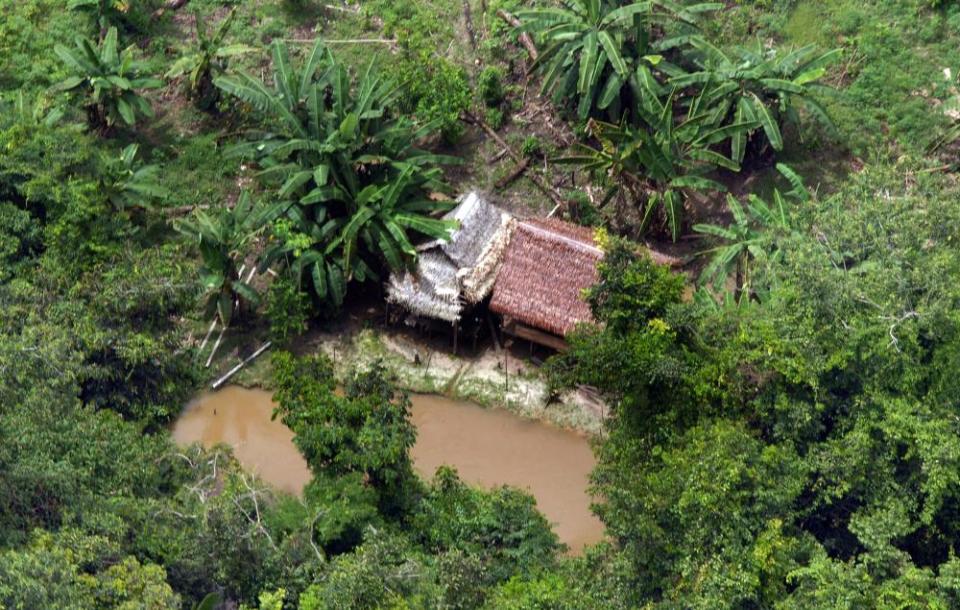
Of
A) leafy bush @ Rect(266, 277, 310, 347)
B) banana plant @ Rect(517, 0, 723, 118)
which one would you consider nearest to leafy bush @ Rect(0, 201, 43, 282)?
leafy bush @ Rect(266, 277, 310, 347)

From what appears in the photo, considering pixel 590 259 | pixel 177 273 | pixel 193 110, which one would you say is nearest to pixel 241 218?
pixel 177 273

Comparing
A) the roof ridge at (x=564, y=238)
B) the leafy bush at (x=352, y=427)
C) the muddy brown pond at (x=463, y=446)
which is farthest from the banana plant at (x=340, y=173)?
the leafy bush at (x=352, y=427)

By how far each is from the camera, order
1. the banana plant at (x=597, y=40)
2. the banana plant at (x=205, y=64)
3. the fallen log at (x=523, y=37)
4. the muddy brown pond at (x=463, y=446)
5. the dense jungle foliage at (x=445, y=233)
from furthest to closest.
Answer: the fallen log at (x=523, y=37) → the banana plant at (x=205, y=64) → the banana plant at (x=597, y=40) → the muddy brown pond at (x=463, y=446) → the dense jungle foliage at (x=445, y=233)

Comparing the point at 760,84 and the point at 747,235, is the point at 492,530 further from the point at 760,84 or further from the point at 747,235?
the point at 760,84

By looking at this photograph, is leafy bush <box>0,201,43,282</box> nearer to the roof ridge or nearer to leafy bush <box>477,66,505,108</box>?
the roof ridge

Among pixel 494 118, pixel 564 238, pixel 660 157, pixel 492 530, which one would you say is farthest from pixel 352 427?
pixel 494 118

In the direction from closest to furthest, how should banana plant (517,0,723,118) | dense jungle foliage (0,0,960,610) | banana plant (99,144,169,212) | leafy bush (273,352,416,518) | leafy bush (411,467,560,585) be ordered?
dense jungle foliage (0,0,960,610), leafy bush (411,467,560,585), leafy bush (273,352,416,518), banana plant (517,0,723,118), banana plant (99,144,169,212)

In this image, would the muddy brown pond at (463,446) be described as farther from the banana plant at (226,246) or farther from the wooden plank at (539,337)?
the banana plant at (226,246)
